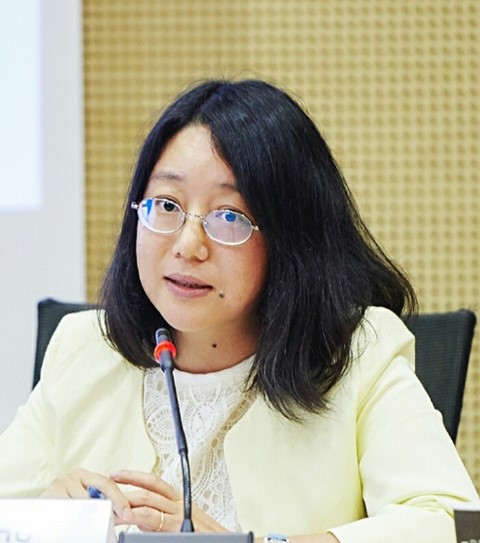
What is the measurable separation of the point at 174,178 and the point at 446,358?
0.63 meters

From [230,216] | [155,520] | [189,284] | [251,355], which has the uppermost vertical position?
[230,216]

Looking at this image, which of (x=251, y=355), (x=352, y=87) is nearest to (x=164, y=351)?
(x=251, y=355)

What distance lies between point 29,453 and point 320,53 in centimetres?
170

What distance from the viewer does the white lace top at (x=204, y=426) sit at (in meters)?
1.72

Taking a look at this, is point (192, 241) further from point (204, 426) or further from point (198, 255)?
point (204, 426)

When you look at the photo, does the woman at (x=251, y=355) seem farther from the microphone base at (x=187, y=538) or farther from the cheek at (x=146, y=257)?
the microphone base at (x=187, y=538)

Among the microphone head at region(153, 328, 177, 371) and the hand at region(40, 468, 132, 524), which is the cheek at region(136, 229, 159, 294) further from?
the hand at region(40, 468, 132, 524)

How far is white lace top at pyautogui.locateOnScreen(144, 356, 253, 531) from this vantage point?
5.65 feet

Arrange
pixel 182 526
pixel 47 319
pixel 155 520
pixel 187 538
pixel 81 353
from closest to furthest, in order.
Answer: pixel 187 538, pixel 182 526, pixel 155 520, pixel 81 353, pixel 47 319

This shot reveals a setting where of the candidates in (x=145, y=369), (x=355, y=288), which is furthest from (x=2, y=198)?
(x=355, y=288)

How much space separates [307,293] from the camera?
1.75m

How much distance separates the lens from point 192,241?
164 centimetres

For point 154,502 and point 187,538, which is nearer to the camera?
point 187,538

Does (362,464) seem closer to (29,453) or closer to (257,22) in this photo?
(29,453)
